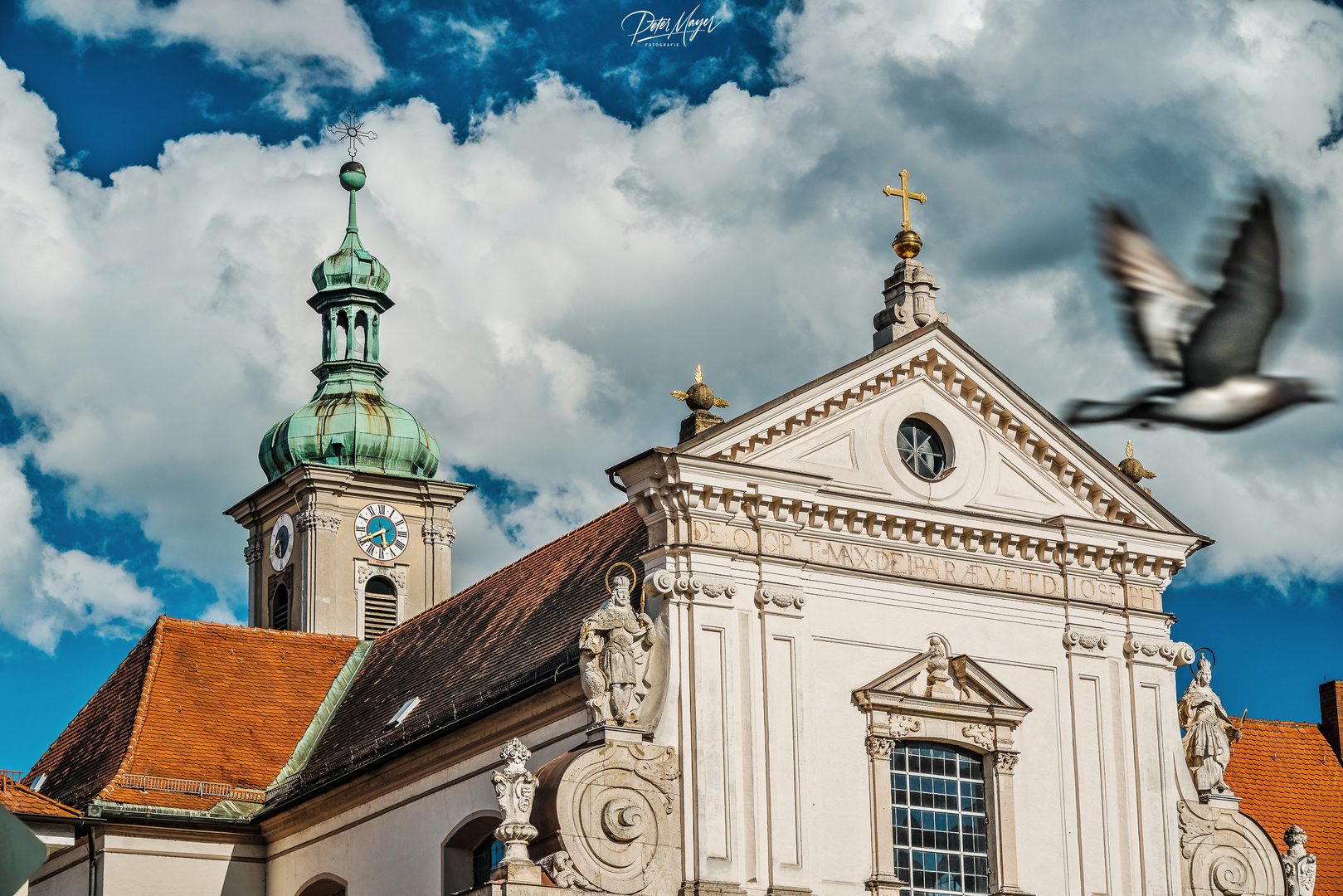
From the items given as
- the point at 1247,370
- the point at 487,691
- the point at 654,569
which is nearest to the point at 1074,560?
the point at 654,569

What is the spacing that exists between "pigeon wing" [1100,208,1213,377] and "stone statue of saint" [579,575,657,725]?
1671 centimetres

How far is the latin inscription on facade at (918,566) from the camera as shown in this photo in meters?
25.6

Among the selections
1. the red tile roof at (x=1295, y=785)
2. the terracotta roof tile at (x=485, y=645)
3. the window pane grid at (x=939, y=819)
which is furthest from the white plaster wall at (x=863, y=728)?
the red tile roof at (x=1295, y=785)

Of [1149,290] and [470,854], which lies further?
[470,854]

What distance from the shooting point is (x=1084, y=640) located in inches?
1084

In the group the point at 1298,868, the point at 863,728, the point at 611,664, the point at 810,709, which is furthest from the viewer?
the point at 1298,868

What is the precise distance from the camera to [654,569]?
2538 centimetres

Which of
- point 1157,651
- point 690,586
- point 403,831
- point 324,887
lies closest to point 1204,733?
point 1157,651

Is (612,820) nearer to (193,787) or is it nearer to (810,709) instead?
(810,709)

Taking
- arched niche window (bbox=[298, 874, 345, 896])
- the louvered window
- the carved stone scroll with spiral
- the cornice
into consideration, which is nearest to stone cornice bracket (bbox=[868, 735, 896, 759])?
the carved stone scroll with spiral

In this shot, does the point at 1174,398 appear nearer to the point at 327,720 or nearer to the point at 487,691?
the point at 487,691

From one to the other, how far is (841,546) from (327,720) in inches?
493

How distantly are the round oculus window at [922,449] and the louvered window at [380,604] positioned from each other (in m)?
19.0

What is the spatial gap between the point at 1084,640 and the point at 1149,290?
20.1 metres
